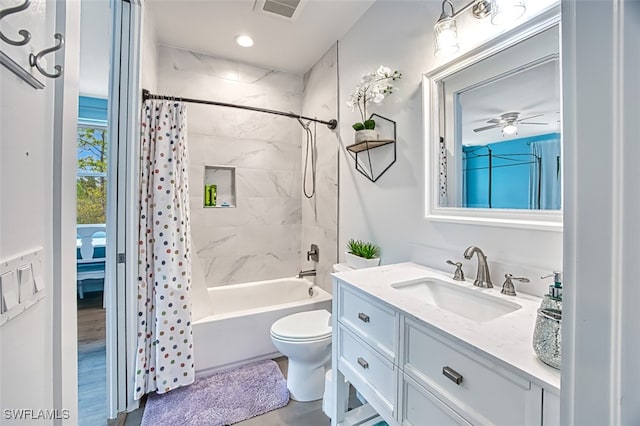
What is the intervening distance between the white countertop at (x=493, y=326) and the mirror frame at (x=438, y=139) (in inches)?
11.3

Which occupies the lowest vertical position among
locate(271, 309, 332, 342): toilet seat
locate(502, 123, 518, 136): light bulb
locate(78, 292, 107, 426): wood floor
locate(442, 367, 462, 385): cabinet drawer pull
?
locate(78, 292, 107, 426): wood floor

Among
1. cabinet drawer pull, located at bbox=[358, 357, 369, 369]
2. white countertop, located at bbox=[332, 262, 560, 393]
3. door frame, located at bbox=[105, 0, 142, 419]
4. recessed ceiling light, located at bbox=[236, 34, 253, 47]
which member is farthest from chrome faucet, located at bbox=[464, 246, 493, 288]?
recessed ceiling light, located at bbox=[236, 34, 253, 47]

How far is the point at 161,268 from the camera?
1.82 meters

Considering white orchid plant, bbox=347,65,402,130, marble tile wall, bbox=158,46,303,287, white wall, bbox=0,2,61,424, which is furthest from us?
marble tile wall, bbox=158,46,303,287

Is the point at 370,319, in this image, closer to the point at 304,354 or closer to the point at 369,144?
the point at 304,354

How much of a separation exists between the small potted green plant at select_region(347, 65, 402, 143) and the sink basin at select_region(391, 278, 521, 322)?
3.28 ft

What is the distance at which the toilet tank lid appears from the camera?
1770 millimetres

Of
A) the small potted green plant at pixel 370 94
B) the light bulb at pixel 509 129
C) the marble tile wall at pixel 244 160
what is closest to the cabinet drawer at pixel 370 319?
the light bulb at pixel 509 129

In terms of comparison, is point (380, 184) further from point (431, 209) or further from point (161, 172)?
point (161, 172)

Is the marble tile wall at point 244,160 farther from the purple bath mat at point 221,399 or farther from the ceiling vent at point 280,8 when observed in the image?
the purple bath mat at point 221,399

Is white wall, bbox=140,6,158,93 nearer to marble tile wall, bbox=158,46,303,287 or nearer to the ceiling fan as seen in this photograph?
marble tile wall, bbox=158,46,303,287

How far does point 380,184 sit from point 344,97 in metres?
0.92

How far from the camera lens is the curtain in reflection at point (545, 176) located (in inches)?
40.4

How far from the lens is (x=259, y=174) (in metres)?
2.94
